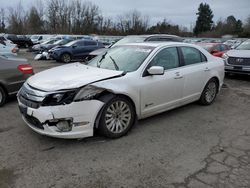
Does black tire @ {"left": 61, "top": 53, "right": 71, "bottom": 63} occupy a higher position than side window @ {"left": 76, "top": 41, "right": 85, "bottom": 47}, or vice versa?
side window @ {"left": 76, "top": 41, "right": 85, "bottom": 47}

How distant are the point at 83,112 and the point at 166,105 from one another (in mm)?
1875

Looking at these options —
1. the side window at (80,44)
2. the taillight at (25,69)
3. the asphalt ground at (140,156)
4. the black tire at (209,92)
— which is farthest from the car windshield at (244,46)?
the side window at (80,44)

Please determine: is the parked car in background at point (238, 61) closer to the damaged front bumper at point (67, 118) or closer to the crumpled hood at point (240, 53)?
the crumpled hood at point (240, 53)

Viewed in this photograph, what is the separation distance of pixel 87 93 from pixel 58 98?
1.40 ft

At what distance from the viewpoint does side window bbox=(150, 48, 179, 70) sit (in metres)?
4.74

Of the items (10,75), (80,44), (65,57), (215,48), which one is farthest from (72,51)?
(10,75)

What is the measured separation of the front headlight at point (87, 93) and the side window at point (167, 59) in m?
1.31

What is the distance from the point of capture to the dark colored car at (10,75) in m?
5.89

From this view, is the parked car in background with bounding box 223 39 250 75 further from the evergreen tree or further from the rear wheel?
the evergreen tree

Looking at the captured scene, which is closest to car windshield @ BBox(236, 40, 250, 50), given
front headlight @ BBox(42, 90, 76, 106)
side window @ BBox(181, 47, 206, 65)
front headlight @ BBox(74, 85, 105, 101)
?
side window @ BBox(181, 47, 206, 65)

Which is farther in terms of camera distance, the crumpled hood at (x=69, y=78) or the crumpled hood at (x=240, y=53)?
the crumpled hood at (x=240, y=53)

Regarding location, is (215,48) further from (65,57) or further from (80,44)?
(65,57)

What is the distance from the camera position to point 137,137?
420 cm

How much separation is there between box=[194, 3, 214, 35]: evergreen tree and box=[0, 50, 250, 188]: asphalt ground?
239 ft
